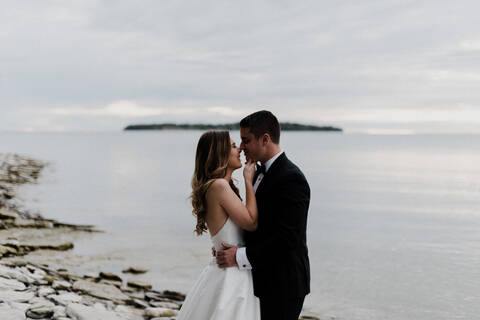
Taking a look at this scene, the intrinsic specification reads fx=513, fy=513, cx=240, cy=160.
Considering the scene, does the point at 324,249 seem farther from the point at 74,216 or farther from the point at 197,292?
the point at 197,292

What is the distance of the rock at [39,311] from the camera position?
693cm

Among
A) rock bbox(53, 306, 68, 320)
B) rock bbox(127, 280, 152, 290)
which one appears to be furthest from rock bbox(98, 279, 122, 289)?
rock bbox(53, 306, 68, 320)

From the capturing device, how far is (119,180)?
1690 inches

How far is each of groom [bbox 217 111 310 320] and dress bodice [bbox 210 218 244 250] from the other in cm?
9

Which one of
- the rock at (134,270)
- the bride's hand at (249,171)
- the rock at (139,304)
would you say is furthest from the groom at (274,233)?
the rock at (134,270)

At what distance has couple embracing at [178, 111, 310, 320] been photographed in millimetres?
4184

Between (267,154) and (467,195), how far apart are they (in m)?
→ 34.6

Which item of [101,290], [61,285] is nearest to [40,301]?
[61,285]

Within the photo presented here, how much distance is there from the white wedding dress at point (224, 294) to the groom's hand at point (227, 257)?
0.05m

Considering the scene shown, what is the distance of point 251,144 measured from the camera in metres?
4.37

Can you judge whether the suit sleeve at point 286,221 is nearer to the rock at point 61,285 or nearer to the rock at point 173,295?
the rock at point 61,285

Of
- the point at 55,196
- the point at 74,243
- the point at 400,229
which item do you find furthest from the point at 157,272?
the point at 55,196

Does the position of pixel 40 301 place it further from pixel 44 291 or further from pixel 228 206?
pixel 228 206

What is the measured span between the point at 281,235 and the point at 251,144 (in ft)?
2.66
